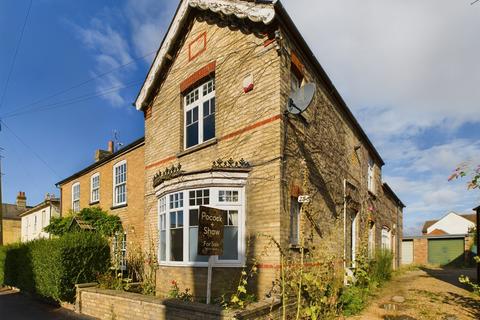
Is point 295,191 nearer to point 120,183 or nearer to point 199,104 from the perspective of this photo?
point 199,104

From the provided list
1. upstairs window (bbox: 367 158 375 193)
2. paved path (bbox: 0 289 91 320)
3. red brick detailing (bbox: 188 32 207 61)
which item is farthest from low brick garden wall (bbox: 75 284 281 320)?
upstairs window (bbox: 367 158 375 193)

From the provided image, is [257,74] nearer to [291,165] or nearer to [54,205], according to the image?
[291,165]

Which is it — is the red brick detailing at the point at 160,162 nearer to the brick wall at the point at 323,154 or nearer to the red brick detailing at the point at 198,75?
the red brick detailing at the point at 198,75

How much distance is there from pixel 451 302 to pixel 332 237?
12.0ft

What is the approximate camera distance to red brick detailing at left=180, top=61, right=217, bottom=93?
35.3 ft

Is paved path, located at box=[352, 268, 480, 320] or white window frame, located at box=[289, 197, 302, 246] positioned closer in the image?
paved path, located at box=[352, 268, 480, 320]

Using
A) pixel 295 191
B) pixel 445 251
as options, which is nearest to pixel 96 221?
pixel 295 191

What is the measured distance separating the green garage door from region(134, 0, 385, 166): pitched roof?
20.1 m

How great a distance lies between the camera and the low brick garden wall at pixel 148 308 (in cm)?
641

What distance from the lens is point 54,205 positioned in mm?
27312

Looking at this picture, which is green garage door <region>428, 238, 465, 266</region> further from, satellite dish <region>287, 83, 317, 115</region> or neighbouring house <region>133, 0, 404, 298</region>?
satellite dish <region>287, 83, 317, 115</region>

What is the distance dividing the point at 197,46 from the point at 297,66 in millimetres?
3722

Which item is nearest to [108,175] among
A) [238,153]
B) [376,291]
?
[238,153]

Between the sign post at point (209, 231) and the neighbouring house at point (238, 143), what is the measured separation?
2.86 feet
